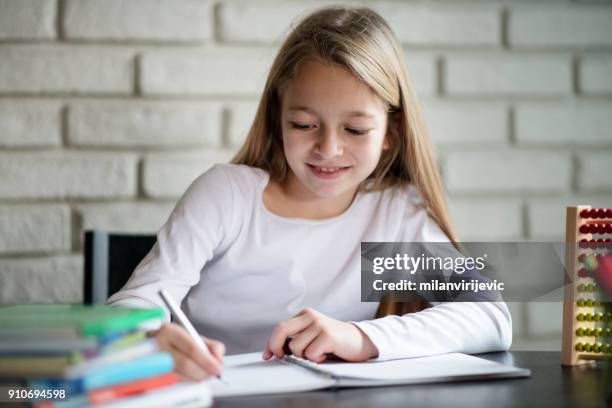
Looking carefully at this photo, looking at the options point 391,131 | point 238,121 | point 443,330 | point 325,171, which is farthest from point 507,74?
point 443,330

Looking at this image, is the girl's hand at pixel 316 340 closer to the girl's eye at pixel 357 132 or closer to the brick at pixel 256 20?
the girl's eye at pixel 357 132

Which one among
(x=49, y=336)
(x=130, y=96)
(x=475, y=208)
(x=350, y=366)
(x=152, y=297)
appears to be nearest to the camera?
(x=49, y=336)

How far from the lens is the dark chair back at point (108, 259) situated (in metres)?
1.57

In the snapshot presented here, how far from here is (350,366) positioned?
43.0 inches

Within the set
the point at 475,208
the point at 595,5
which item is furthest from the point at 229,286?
the point at 595,5

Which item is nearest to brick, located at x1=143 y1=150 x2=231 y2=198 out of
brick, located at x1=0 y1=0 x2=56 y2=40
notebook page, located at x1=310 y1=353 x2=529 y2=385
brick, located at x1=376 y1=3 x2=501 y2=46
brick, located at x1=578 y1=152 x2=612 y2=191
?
brick, located at x1=0 y1=0 x2=56 y2=40

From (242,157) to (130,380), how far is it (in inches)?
36.9

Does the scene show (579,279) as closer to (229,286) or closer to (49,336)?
(229,286)

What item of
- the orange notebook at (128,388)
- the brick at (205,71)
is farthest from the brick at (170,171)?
the orange notebook at (128,388)

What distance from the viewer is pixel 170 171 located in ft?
6.13

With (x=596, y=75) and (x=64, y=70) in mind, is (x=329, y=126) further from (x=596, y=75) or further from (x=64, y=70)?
(x=596, y=75)

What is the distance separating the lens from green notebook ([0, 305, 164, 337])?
0.74 metres

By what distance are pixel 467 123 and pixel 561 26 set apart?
14.8 inches

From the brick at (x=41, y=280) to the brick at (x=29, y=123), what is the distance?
0.26 m
